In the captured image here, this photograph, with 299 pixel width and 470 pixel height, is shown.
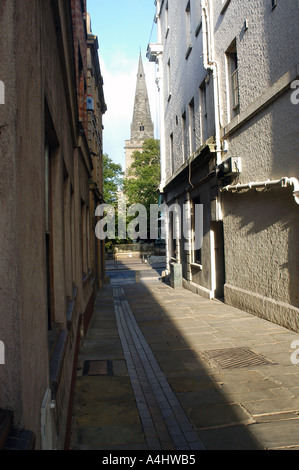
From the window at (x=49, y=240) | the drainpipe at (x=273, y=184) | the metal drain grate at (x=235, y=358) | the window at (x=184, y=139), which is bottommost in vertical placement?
the metal drain grate at (x=235, y=358)

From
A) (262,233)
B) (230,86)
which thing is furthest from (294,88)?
(230,86)

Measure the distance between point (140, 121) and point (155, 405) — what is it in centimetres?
6982

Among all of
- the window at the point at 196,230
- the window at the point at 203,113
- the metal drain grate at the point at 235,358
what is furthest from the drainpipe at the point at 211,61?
the metal drain grate at the point at 235,358

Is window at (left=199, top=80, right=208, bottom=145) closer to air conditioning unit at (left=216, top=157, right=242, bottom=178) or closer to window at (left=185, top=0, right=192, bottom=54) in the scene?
window at (left=185, top=0, right=192, bottom=54)

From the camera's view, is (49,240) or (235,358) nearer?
(49,240)

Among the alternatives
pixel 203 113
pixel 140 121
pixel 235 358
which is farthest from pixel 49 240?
pixel 140 121

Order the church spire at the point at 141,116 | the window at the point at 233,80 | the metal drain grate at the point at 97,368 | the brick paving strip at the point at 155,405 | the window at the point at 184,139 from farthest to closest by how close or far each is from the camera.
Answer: the church spire at the point at 141,116 → the window at the point at 184,139 → the window at the point at 233,80 → the metal drain grate at the point at 97,368 → the brick paving strip at the point at 155,405

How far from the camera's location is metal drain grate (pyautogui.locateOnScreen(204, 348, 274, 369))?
575 cm

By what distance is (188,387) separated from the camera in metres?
4.99

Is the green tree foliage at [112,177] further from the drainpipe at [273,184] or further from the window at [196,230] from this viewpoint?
the drainpipe at [273,184]

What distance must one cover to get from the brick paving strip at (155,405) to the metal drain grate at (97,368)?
0.96ft

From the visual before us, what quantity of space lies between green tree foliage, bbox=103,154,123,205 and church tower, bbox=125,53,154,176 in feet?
66.9

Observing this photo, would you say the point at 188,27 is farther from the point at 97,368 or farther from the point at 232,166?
the point at 97,368

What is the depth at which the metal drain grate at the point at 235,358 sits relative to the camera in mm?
5746
